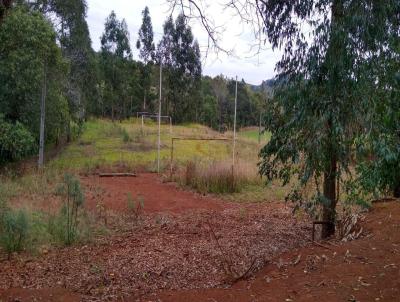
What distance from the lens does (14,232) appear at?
20.2 feet

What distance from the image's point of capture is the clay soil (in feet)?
12.9

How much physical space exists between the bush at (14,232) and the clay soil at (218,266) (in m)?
0.22

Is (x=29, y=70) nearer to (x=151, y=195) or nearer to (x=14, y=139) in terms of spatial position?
(x=14, y=139)

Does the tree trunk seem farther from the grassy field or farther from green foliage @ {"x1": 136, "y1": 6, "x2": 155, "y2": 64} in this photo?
green foliage @ {"x1": 136, "y1": 6, "x2": 155, "y2": 64}

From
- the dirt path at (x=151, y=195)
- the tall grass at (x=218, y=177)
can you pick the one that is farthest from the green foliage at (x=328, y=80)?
the tall grass at (x=218, y=177)

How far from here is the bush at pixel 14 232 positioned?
6090 millimetres

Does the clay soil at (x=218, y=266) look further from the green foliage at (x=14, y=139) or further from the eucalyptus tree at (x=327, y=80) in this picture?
the green foliage at (x=14, y=139)

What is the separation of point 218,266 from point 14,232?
2.81 meters

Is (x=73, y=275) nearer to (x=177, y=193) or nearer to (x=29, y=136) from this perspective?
(x=177, y=193)

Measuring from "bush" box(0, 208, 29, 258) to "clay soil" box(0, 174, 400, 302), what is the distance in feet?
0.73

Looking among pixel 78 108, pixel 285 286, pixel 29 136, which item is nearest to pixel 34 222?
pixel 285 286

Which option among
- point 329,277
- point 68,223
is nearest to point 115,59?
point 68,223

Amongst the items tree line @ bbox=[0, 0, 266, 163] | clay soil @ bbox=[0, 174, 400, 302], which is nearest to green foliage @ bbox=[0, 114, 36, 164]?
tree line @ bbox=[0, 0, 266, 163]

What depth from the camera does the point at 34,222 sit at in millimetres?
7301
